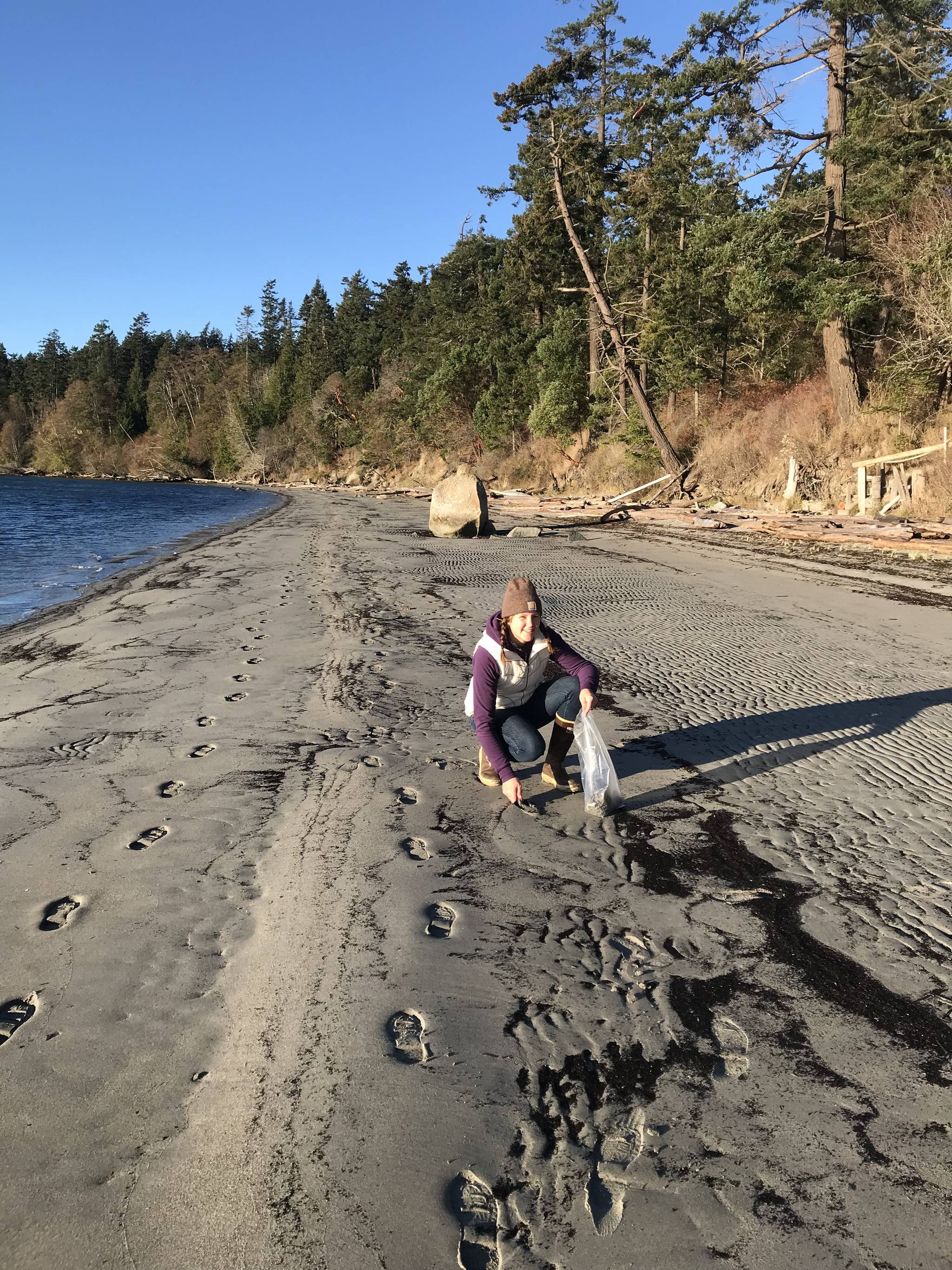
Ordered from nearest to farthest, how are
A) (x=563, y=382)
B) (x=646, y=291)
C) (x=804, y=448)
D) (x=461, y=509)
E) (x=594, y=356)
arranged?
(x=461, y=509) → (x=804, y=448) → (x=646, y=291) → (x=594, y=356) → (x=563, y=382)

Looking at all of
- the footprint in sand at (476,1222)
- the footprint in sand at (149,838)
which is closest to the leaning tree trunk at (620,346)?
the footprint in sand at (149,838)

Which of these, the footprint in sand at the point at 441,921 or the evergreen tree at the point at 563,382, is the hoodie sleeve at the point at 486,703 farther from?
the evergreen tree at the point at 563,382

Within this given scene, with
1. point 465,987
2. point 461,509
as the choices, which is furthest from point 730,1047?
point 461,509

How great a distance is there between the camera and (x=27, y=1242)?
2068 millimetres

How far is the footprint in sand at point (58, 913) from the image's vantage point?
3.45 m

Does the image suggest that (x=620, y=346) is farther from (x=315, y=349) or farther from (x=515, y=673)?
(x=315, y=349)

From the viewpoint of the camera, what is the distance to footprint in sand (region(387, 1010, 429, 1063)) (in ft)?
8.84

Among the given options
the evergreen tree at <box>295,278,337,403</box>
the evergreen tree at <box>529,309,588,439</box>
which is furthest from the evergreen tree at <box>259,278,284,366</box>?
the evergreen tree at <box>529,309,588,439</box>

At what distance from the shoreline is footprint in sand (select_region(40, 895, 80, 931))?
25.1 ft

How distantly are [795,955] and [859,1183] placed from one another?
3.53ft

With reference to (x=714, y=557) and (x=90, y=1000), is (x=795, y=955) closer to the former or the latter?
(x=90, y=1000)

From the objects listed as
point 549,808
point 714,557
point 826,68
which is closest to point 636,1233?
point 549,808

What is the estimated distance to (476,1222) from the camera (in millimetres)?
2131

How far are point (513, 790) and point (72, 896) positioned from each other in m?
2.09
